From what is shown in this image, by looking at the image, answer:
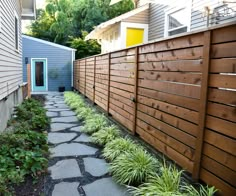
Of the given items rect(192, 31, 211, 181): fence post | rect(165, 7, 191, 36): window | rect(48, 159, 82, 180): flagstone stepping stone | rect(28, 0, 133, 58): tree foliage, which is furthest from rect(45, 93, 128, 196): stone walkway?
rect(28, 0, 133, 58): tree foliage

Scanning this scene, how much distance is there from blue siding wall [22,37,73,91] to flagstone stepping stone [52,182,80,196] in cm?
1318

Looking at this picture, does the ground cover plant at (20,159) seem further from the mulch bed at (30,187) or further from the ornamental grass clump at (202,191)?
the ornamental grass clump at (202,191)

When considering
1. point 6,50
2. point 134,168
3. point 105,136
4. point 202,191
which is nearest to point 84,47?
point 6,50

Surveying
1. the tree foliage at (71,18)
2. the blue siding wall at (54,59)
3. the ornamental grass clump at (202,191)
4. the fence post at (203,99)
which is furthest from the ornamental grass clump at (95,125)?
the tree foliage at (71,18)

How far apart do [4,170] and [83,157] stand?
1.19m

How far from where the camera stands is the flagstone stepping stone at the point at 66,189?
2656mm

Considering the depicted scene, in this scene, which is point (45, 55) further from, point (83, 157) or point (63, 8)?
point (83, 157)

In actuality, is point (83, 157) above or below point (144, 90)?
below

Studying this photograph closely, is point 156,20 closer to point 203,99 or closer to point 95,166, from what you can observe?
point 95,166

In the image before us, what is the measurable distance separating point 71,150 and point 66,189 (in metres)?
1.37

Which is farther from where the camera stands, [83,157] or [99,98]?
[99,98]

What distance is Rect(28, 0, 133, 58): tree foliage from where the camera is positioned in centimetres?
2238

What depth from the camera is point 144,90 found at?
384cm

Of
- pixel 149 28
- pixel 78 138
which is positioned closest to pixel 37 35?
pixel 149 28
